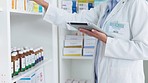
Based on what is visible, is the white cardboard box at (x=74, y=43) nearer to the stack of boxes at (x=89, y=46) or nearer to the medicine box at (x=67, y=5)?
the stack of boxes at (x=89, y=46)

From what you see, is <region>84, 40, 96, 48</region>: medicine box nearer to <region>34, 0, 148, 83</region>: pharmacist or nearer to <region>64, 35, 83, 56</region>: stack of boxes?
<region>64, 35, 83, 56</region>: stack of boxes

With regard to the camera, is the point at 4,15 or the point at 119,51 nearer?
the point at 4,15

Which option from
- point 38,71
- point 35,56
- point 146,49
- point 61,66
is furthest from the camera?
point 61,66

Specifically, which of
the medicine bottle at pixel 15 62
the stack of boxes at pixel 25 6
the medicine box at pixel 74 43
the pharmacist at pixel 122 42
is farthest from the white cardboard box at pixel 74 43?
the medicine bottle at pixel 15 62

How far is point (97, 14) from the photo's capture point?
2.01 meters

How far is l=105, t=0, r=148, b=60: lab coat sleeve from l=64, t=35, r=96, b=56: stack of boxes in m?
0.69

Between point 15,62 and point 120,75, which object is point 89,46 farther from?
point 15,62

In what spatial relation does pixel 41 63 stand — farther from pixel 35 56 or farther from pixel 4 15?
pixel 4 15

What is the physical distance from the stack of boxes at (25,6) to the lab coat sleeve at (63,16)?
0.11 metres

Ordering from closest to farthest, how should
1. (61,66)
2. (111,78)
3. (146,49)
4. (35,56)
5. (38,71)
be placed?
(146,49)
(111,78)
(35,56)
(38,71)
(61,66)

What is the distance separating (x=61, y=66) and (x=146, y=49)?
0.95 m

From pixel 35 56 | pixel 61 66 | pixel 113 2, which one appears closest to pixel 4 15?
pixel 35 56

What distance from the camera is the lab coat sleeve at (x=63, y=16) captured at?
1.92 meters

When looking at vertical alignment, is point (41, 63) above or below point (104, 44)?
below
